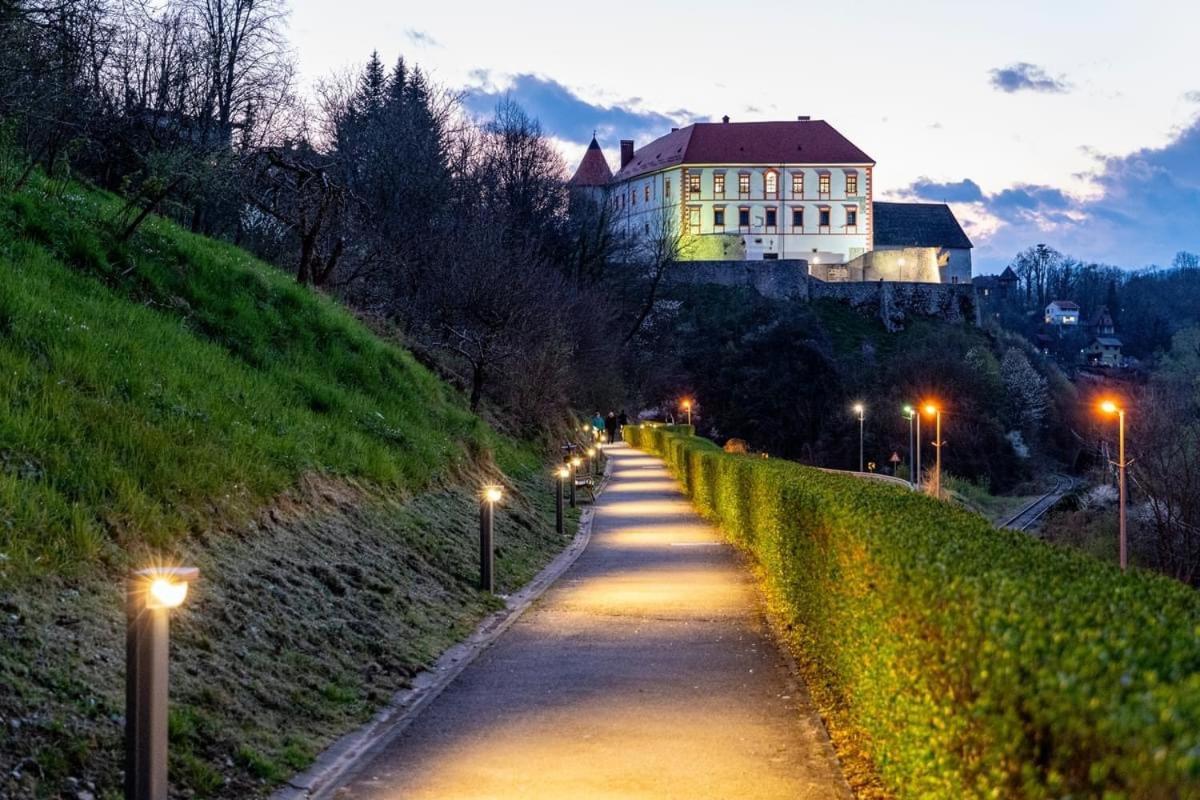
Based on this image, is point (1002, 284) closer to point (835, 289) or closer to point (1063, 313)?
point (1063, 313)

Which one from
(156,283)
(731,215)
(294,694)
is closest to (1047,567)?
(294,694)

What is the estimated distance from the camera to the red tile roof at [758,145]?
111500mm

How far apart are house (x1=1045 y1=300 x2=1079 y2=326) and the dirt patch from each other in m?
174

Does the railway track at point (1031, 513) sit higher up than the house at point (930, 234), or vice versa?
the house at point (930, 234)

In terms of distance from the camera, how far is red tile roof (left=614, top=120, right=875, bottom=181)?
111500 millimetres

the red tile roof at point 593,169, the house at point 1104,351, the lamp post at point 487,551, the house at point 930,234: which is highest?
the red tile roof at point 593,169

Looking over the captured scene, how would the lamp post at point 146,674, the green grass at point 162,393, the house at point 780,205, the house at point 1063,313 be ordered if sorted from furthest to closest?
the house at point 1063,313, the house at point 780,205, the green grass at point 162,393, the lamp post at point 146,674

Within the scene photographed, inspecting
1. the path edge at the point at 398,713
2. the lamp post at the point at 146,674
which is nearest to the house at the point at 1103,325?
the path edge at the point at 398,713

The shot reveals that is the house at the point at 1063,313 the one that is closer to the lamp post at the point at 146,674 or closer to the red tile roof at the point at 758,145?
the red tile roof at the point at 758,145

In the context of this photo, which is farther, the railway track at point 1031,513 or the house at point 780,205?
the house at point 780,205

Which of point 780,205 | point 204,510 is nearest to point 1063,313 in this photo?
point 780,205

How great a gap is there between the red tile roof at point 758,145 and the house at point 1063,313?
7499 cm

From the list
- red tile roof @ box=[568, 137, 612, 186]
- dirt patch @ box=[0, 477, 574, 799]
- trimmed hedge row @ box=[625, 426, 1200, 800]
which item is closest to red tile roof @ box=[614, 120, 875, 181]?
red tile roof @ box=[568, 137, 612, 186]

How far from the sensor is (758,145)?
113188 millimetres
